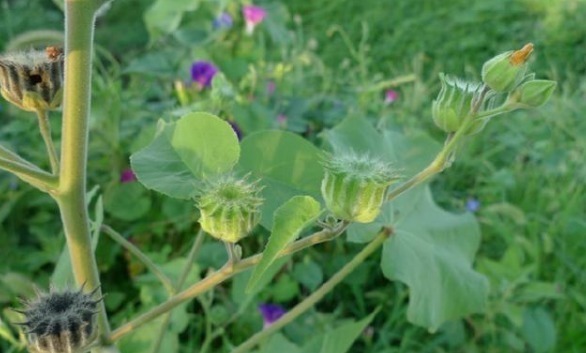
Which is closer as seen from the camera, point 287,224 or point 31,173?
point 287,224

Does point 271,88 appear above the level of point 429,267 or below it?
above

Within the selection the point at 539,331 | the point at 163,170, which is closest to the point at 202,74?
the point at 539,331

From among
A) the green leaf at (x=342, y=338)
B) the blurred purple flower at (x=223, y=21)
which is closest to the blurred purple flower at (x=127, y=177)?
the blurred purple flower at (x=223, y=21)

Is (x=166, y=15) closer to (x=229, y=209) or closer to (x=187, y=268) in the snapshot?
(x=187, y=268)

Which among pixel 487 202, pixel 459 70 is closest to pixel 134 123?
pixel 487 202

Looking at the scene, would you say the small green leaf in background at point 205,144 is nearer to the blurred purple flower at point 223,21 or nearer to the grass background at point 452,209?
the grass background at point 452,209
